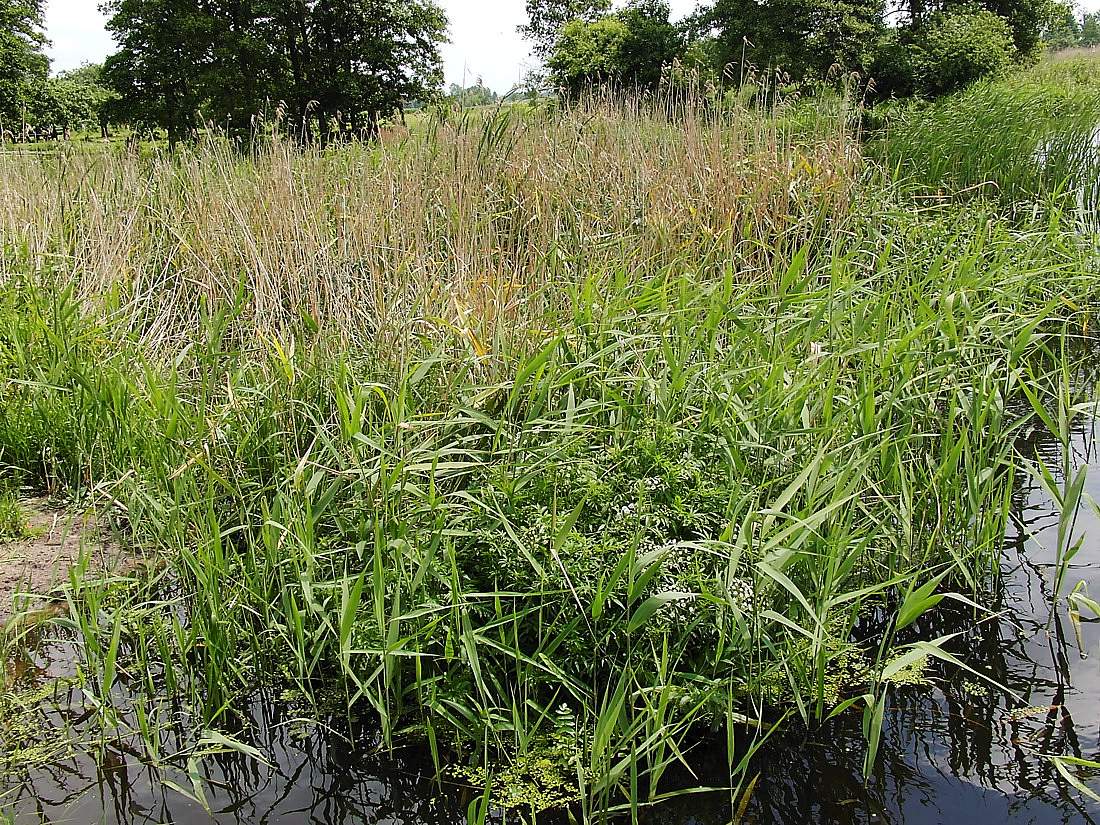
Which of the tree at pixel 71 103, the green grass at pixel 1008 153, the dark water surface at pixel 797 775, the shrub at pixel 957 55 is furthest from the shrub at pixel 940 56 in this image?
the tree at pixel 71 103

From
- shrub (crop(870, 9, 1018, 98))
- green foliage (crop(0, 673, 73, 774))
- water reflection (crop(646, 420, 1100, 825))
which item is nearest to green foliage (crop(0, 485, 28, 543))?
green foliage (crop(0, 673, 73, 774))

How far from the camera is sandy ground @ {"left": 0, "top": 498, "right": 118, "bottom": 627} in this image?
2.77 metres

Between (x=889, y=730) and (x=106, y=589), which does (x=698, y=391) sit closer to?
(x=889, y=730)

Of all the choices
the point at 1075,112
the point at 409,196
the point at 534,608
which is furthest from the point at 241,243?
the point at 1075,112

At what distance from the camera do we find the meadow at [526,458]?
7.25ft

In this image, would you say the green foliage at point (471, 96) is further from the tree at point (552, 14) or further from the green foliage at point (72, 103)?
the tree at point (552, 14)

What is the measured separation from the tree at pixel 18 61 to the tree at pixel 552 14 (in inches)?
567

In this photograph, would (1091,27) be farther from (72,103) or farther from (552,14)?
(72,103)

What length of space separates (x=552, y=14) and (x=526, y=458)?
Answer: 98.8 ft

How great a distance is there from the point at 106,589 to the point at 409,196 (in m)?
2.78

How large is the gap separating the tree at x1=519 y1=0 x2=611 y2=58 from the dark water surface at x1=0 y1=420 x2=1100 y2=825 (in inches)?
1137

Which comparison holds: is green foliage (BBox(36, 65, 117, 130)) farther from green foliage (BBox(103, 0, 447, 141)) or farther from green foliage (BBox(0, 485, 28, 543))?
green foliage (BBox(0, 485, 28, 543))

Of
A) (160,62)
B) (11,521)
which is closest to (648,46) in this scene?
(160,62)

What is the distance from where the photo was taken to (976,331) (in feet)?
10.6
